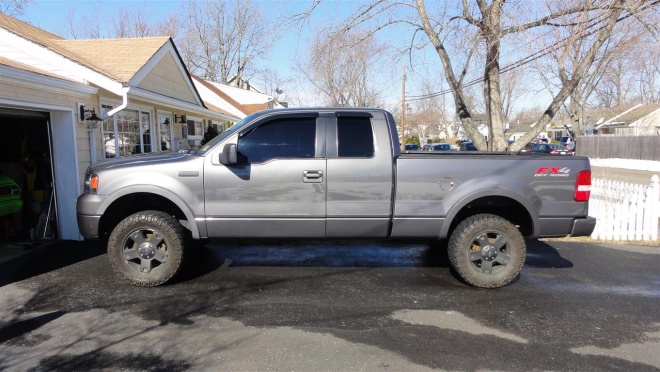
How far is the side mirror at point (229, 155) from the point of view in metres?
4.38

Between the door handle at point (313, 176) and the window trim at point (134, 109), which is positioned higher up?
the window trim at point (134, 109)

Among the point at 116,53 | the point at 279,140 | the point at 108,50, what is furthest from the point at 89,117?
the point at 279,140

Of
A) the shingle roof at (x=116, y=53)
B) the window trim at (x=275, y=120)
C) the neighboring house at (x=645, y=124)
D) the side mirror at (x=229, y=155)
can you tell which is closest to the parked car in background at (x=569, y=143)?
the neighboring house at (x=645, y=124)

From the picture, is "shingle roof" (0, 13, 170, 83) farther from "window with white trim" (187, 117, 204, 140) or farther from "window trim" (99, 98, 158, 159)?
"window with white trim" (187, 117, 204, 140)

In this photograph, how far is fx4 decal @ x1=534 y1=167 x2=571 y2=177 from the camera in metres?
4.57

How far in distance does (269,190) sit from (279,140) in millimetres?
584

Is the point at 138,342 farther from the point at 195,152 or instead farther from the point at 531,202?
the point at 531,202

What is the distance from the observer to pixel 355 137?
4719 millimetres

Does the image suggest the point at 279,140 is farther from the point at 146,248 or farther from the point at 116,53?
the point at 116,53

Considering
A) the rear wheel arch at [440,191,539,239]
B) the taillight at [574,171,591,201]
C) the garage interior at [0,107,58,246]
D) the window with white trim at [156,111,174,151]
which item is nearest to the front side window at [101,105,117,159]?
the garage interior at [0,107,58,246]

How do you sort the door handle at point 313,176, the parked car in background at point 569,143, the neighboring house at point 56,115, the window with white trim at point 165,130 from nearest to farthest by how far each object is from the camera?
the door handle at point 313,176 < the neighboring house at point 56,115 < the window with white trim at point 165,130 < the parked car in background at point 569,143

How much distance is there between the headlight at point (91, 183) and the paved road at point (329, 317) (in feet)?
3.63

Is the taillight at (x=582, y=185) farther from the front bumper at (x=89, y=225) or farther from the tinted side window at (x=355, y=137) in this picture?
the front bumper at (x=89, y=225)

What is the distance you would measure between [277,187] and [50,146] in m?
4.67
